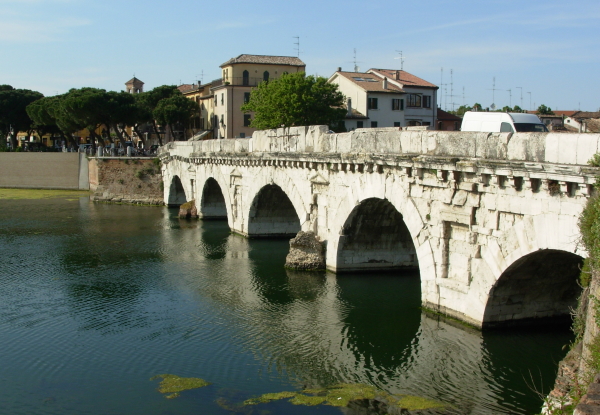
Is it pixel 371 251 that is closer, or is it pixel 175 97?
pixel 371 251

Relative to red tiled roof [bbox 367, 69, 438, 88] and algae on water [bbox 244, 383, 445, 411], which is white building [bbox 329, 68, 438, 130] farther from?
algae on water [bbox 244, 383, 445, 411]

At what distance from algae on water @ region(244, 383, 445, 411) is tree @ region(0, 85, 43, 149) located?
2424 inches

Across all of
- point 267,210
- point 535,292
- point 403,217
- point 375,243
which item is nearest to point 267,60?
point 267,210

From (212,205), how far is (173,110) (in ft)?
81.2

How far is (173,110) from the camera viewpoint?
190ft

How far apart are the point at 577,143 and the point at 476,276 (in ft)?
12.4

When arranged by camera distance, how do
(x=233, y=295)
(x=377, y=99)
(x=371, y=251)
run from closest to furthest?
(x=233, y=295)
(x=371, y=251)
(x=377, y=99)

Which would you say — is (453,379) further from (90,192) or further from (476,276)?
(90,192)

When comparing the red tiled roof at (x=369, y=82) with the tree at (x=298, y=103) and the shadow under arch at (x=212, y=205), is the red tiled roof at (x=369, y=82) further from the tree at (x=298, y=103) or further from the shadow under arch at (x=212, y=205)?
the shadow under arch at (x=212, y=205)

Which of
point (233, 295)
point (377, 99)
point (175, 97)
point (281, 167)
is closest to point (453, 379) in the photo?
point (233, 295)

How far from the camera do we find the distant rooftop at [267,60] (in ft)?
182

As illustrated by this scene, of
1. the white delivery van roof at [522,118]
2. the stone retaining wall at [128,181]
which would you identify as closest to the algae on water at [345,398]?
the white delivery van roof at [522,118]

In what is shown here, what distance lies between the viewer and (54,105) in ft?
189

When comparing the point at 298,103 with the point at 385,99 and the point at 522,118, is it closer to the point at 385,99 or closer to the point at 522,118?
the point at 385,99
